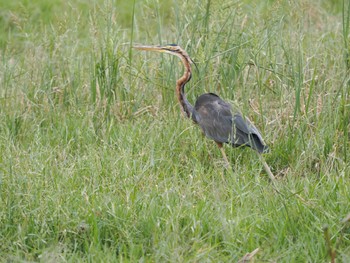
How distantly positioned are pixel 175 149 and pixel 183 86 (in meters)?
0.61

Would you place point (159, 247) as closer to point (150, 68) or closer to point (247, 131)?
point (247, 131)

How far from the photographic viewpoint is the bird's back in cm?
575

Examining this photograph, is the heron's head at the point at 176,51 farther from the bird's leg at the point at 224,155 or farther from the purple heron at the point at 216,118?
the bird's leg at the point at 224,155

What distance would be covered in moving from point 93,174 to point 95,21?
5.33 ft

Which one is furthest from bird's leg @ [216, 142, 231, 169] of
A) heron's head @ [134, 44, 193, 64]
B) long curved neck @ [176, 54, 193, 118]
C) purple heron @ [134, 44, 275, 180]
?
heron's head @ [134, 44, 193, 64]

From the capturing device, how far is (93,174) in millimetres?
5367

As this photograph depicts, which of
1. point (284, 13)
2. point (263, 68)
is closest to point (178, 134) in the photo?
point (263, 68)

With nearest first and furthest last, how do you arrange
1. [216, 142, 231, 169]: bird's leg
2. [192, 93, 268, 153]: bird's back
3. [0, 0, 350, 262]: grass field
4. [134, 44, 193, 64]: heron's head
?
[0, 0, 350, 262]: grass field
[216, 142, 231, 169]: bird's leg
[192, 93, 268, 153]: bird's back
[134, 44, 193, 64]: heron's head

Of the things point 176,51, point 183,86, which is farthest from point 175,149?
point 176,51

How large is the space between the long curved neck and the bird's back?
0.07m

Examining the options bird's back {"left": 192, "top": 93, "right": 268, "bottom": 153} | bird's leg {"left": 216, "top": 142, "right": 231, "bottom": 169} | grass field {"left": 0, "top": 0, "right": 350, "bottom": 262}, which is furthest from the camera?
bird's back {"left": 192, "top": 93, "right": 268, "bottom": 153}

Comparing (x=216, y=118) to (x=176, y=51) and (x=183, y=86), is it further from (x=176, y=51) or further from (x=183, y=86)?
(x=176, y=51)

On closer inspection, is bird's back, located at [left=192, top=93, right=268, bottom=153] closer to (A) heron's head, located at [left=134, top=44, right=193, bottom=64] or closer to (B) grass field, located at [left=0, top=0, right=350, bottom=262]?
(B) grass field, located at [left=0, top=0, right=350, bottom=262]

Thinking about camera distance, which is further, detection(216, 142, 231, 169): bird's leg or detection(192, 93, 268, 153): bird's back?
detection(192, 93, 268, 153): bird's back
